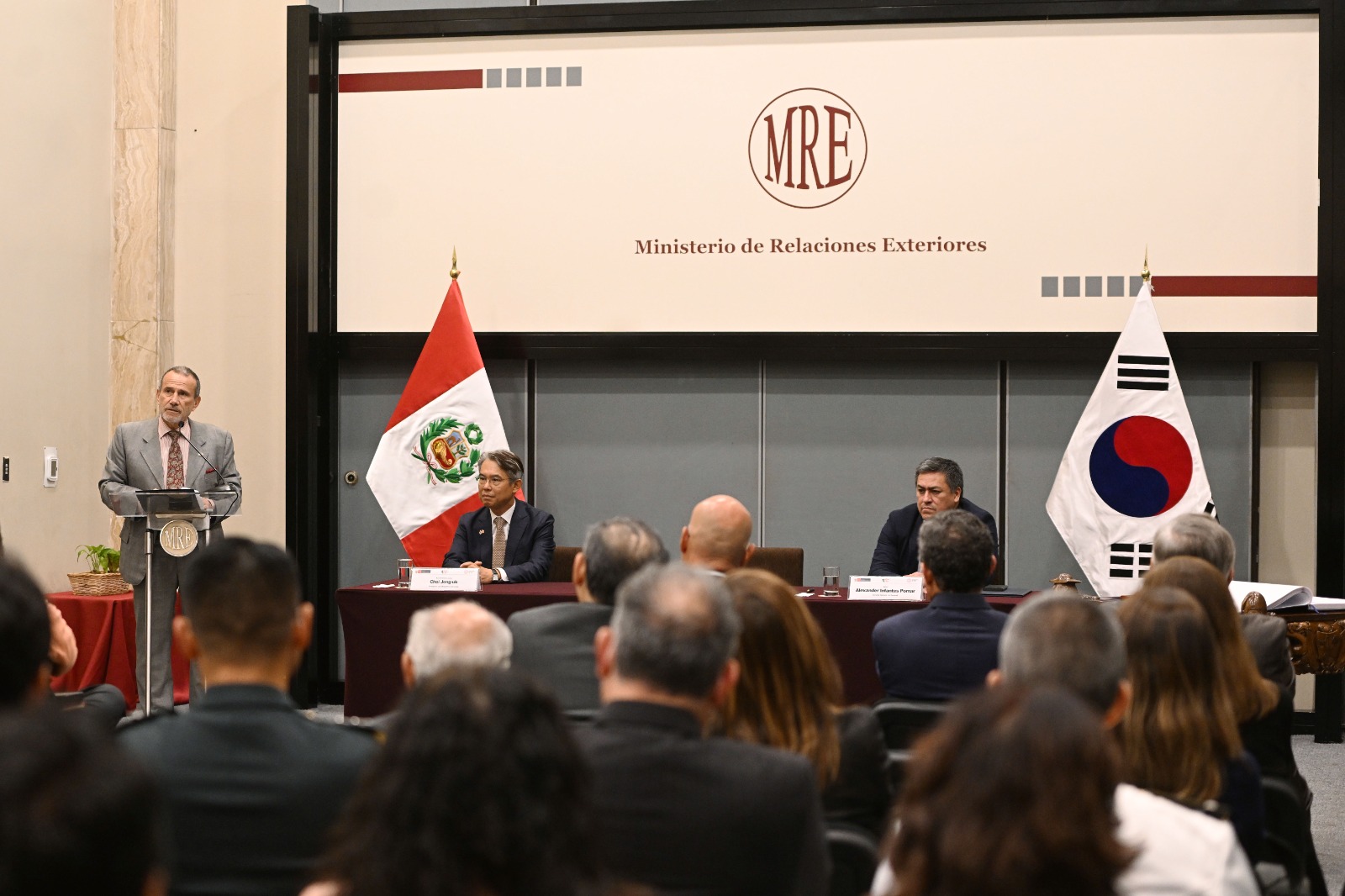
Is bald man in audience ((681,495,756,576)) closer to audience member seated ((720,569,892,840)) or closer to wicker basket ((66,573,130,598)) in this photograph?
audience member seated ((720,569,892,840))

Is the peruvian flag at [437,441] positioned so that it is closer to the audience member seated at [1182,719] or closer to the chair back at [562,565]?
the chair back at [562,565]

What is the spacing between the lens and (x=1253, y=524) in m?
6.68

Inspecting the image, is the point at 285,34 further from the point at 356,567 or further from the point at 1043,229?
the point at 1043,229

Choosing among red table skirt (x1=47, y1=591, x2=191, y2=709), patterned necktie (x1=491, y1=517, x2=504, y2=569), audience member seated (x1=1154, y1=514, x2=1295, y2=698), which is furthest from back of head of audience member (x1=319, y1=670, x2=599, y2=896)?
red table skirt (x1=47, y1=591, x2=191, y2=709)

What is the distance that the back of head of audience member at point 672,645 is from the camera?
188 cm

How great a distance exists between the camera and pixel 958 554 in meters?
3.40

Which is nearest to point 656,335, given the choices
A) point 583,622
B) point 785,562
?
point 785,562

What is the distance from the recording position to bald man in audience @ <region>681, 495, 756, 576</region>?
415 cm

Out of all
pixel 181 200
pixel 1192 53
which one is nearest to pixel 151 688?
pixel 181 200

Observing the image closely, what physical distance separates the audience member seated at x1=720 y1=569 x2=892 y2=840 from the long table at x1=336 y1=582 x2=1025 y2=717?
8.30 feet

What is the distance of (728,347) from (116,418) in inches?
133

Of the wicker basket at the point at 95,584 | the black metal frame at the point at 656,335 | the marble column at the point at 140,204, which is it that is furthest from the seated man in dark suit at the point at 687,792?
the marble column at the point at 140,204

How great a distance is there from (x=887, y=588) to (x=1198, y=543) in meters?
1.69

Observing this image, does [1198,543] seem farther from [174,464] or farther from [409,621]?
[174,464]
